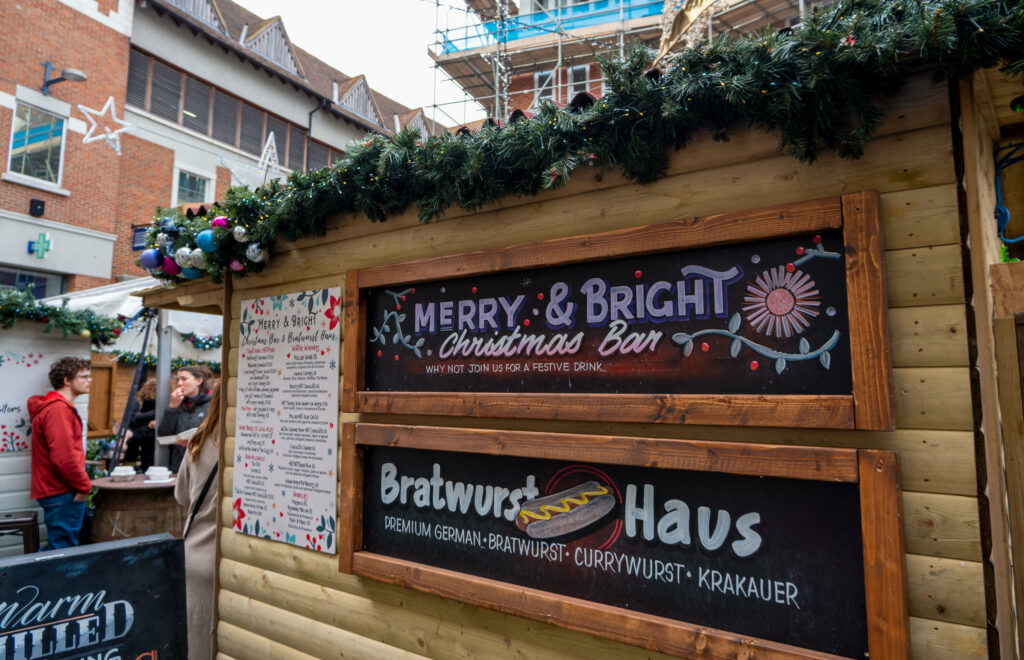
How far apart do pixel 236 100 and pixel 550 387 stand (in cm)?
1677

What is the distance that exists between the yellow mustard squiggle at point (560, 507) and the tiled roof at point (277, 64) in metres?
12.3

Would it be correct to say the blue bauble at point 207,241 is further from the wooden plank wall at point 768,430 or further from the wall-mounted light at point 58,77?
the wall-mounted light at point 58,77

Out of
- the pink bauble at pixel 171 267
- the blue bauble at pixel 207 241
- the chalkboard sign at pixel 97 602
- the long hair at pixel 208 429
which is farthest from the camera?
the long hair at pixel 208 429

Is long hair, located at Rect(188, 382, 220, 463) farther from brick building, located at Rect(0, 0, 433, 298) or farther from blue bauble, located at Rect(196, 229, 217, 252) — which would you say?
brick building, located at Rect(0, 0, 433, 298)

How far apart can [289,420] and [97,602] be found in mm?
1272

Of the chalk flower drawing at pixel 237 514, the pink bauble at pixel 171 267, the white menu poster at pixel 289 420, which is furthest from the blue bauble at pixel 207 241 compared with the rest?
the chalk flower drawing at pixel 237 514

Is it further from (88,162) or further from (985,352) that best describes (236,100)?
(985,352)

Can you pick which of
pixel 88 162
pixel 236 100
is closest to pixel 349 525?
pixel 88 162

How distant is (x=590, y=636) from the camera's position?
2.24 meters

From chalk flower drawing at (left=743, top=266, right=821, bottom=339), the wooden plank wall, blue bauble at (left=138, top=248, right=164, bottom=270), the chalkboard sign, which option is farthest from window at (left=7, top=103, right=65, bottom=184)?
chalk flower drawing at (left=743, top=266, right=821, bottom=339)

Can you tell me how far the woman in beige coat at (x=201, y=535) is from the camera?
393 cm

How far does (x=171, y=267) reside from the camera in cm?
393

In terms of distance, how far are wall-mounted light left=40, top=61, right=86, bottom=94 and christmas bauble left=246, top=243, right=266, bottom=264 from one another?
11330mm

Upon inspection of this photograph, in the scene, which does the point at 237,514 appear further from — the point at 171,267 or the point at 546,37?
the point at 546,37
